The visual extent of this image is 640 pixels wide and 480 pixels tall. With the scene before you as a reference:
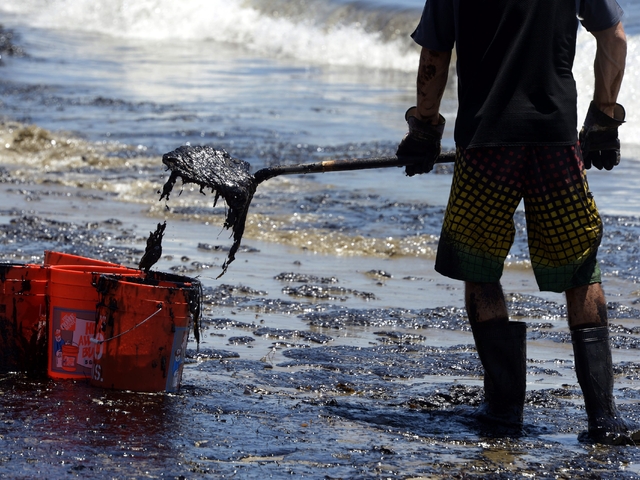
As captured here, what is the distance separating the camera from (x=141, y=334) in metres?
3.90

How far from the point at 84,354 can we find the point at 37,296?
0.30 m

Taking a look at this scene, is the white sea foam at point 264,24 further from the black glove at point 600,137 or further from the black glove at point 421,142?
the black glove at point 421,142

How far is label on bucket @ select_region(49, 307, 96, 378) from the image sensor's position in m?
3.98

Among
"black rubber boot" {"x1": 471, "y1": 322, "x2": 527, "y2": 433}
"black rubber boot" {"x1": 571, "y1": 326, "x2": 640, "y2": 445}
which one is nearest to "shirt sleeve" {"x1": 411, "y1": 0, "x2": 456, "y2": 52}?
"black rubber boot" {"x1": 471, "y1": 322, "x2": 527, "y2": 433}

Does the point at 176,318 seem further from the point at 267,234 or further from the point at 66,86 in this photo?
the point at 66,86

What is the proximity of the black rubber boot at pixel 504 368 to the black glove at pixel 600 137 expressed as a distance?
74cm

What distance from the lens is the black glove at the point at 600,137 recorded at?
391 centimetres

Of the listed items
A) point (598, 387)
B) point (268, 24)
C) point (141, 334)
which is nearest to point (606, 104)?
point (598, 387)

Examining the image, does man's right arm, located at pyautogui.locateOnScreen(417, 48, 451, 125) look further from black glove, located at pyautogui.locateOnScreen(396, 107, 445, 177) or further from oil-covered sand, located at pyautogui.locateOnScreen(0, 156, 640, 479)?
oil-covered sand, located at pyautogui.locateOnScreen(0, 156, 640, 479)

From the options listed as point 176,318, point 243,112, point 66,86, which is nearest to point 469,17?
point 176,318

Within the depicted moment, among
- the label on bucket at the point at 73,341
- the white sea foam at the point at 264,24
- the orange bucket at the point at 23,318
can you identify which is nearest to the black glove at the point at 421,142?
the label on bucket at the point at 73,341

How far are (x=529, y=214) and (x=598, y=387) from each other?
0.67 meters

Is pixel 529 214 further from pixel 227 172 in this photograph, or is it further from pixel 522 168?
pixel 227 172

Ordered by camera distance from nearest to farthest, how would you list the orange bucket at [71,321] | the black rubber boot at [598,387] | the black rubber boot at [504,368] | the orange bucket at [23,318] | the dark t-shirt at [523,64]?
the dark t-shirt at [523,64] → the black rubber boot at [598,387] → the black rubber boot at [504,368] → the orange bucket at [71,321] → the orange bucket at [23,318]
